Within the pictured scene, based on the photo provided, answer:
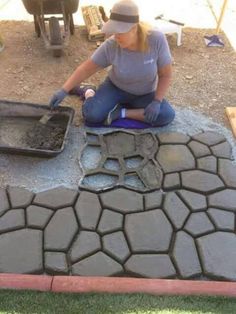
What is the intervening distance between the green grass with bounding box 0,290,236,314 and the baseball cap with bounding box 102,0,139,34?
174cm

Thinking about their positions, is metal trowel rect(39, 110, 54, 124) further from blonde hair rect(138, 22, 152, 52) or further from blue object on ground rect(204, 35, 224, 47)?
blue object on ground rect(204, 35, 224, 47)

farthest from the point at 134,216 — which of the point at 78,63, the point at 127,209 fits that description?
the point at 78,63

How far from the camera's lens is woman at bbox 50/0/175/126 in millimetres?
2871

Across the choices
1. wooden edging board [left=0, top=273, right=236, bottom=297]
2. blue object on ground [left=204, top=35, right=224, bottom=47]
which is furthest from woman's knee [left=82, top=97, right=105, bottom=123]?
blue object on ground [left=204, top=35, right=224, bottom=47]

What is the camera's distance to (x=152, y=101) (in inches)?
134

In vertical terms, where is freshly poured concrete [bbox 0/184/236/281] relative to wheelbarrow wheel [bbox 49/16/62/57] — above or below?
below

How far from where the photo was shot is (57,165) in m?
3.20

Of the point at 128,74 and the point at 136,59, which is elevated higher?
the point at 136,59

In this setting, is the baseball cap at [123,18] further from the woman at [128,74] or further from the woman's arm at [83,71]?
the woman's arm at [83,71]

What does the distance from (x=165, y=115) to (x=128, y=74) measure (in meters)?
0.48

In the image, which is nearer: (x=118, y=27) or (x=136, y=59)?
(x=118, y=27)

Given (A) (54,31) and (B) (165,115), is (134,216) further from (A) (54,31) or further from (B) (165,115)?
(A) (54,31)

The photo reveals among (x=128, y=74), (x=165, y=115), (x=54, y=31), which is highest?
(x=128, y=74)

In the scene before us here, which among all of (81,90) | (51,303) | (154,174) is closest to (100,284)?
(51,303)
